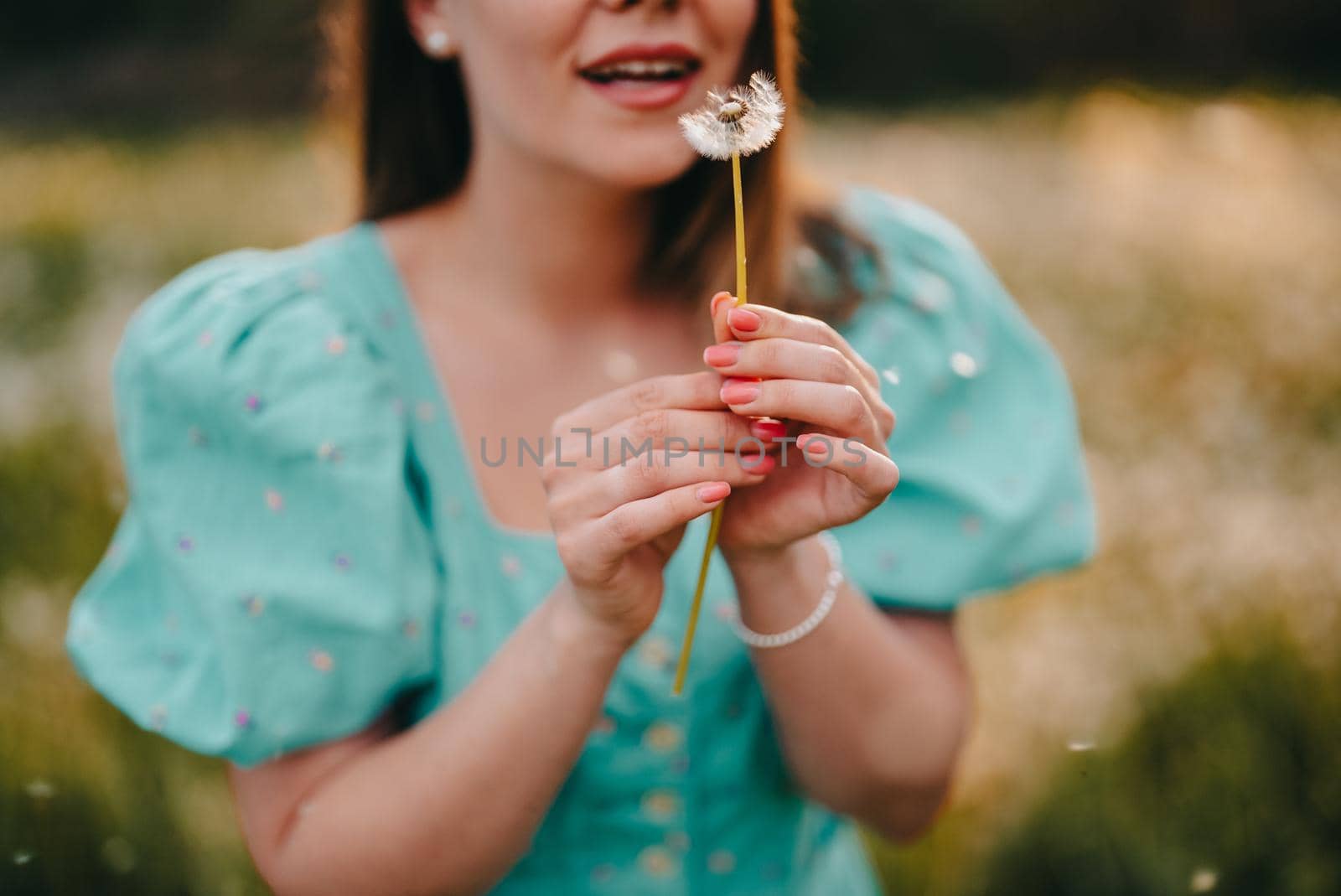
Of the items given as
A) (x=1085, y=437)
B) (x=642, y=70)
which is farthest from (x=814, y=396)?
(x=1085, y=437)

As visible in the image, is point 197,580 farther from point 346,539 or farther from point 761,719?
point 761,719

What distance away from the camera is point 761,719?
1.35 m

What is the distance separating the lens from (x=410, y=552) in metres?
1.23

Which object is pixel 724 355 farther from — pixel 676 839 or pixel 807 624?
pixel 676 839

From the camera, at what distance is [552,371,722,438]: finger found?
0.90 metres

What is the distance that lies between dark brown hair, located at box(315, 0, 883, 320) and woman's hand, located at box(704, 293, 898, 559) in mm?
494

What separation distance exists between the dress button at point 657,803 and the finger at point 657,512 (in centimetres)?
49

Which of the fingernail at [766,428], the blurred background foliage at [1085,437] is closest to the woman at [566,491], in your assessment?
the fingernail at [766,428]

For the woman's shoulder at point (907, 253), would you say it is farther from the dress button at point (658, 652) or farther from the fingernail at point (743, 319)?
the fingernail at point (743, 319)

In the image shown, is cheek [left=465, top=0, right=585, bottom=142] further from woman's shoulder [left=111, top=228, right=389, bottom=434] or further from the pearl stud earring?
woman's shoulder [left=111, top=228, right=389, bottom=434]

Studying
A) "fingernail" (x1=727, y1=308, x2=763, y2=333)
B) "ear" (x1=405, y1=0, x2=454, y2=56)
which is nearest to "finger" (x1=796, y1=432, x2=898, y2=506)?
"fingernail" (x1=727, y1=308, x2=763, y2=333)

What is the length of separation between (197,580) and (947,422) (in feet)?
2.90

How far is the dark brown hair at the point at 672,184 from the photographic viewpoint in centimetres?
143

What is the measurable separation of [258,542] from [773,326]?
0.63 metres
